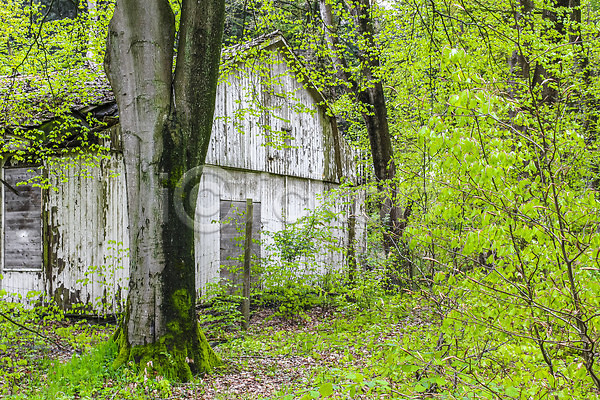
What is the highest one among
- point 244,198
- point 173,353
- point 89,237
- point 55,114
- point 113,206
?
point 55,114

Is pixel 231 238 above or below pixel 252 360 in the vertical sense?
above

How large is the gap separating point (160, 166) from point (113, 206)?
4384 millimetres

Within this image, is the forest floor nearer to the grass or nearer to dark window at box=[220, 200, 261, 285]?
the grass

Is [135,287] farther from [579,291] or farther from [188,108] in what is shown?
[579,291]

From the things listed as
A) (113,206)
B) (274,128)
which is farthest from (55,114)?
(274,128)

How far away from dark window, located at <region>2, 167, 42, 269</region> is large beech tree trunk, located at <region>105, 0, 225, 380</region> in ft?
17.1

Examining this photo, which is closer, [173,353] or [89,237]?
[173,353]

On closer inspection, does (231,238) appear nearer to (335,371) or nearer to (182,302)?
(182,302)

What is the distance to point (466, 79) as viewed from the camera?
9.19 feet

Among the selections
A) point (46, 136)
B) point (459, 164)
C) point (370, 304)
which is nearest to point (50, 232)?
point (46, 136)

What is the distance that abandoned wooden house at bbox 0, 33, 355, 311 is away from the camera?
916 centimetres

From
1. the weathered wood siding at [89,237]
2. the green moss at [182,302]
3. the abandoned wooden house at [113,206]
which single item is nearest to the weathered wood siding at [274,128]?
the abandoned wooden house at [113,206]

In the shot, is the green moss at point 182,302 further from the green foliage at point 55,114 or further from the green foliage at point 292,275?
the green foliage at point 55,114

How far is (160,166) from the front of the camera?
5.37 m
